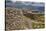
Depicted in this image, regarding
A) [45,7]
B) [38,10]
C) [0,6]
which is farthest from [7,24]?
[45,7]

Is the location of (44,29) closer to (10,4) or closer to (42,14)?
(42,14)

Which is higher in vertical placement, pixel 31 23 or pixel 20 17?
pixel 20 17

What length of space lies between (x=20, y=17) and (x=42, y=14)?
423mm

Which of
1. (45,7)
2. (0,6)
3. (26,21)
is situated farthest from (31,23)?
(0,6)

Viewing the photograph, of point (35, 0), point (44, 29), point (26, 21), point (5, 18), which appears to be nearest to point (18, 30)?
point (26, 21)

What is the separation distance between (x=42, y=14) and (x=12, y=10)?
0.57 meters

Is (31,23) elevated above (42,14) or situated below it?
below

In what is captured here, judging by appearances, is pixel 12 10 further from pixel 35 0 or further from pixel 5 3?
pixel 35 0

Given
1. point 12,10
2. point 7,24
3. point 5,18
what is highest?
point 12,10

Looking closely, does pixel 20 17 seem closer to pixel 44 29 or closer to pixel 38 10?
pixel 38 10

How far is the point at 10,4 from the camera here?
5.24 ft

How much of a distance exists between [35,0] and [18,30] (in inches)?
25.5

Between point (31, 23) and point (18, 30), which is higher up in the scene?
point (31, 23)

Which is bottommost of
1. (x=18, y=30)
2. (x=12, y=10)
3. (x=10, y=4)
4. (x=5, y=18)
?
(x=18, y=30)
